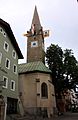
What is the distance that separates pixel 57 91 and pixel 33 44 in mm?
19670

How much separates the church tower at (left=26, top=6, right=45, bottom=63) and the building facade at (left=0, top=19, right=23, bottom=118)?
22.2 m

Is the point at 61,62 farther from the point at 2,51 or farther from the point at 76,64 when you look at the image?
the point at 2,51

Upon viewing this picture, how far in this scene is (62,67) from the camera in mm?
42219

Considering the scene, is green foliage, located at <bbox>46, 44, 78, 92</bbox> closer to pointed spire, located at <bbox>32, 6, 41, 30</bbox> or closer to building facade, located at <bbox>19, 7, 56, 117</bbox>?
building facade, located at <bbox>19, 7, 56, 117</bbox>

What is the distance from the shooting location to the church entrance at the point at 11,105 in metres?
27.9

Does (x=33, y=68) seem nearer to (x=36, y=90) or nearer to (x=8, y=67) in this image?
(x=36, y=90)

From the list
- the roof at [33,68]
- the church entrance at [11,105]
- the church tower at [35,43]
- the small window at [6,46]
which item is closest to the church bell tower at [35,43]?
the church tower at [35,43]

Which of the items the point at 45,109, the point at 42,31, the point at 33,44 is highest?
the point at 42,31

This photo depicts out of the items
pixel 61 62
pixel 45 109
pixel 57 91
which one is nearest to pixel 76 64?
pixel 61 62

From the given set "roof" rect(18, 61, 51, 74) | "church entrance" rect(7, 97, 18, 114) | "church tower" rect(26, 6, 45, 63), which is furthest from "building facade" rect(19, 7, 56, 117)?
"church tower" rect(26, 6, 45, 63)

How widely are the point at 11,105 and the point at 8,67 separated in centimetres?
612

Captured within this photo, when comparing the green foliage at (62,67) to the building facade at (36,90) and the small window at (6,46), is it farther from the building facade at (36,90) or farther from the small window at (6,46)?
the small window at (6,46)

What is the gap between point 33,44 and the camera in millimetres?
58250

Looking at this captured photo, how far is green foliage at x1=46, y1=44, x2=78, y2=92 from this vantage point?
4164 cm
